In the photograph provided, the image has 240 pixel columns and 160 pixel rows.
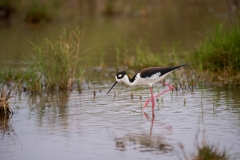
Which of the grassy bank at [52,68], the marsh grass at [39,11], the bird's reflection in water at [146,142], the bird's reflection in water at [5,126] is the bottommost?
the bird's reflection in water at [146,142]

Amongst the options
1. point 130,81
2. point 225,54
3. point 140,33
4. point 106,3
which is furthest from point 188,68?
point 106,3

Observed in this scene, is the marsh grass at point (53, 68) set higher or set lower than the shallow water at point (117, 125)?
higher

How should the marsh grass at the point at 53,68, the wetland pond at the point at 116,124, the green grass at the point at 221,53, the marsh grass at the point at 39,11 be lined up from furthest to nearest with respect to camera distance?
the marsh grass at the point at 39,11
the green grass at the point at 221,53
the marsh grass at the point at 53,68
the wetland pond at the point at 116,124

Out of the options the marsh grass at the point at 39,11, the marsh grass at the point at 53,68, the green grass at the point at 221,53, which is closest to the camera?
the marsh grass at the point at 53,68

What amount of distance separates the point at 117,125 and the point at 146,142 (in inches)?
37.1

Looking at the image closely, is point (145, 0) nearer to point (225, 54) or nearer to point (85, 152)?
point (225, 54)

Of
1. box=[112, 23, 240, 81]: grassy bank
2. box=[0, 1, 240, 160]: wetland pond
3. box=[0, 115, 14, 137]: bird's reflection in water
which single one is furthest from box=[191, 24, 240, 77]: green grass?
box=[0, 115, 14, 137]: bird's reflection in water

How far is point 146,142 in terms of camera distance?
626 cm

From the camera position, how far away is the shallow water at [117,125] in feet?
19.6

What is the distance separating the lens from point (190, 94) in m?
9.05

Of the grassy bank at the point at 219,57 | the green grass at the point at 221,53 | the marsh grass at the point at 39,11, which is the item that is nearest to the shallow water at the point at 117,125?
the grassy bank at the point at 219,57

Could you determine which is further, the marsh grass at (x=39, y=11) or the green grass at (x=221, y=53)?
the marsh grass at (x=39, y=11)

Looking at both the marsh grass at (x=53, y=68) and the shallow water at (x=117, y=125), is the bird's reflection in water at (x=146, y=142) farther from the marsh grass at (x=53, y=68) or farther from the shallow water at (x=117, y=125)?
the marsh grass at (x=53, y=68)

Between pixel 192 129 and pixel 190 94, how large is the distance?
7.69 feet
